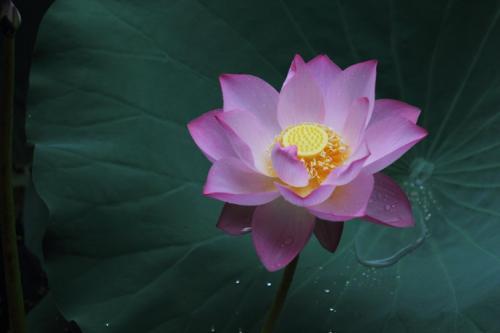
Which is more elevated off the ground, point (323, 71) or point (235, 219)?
point (323, 71)

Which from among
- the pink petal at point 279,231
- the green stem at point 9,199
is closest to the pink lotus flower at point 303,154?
the pink petal at point 279,231

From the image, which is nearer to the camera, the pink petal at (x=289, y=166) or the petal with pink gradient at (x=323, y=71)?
the pink petal at (x=289, y=166)

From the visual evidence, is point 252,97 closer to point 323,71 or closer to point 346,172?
point 323,71

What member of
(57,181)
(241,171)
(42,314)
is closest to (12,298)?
(57,181)

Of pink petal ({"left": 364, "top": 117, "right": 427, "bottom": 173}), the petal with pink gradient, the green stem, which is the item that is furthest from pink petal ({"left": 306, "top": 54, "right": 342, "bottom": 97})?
the green stem

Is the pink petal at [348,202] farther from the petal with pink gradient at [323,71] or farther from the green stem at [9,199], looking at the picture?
the green stem at [9,199]

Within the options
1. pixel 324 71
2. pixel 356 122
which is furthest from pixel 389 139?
pixel 324 71
